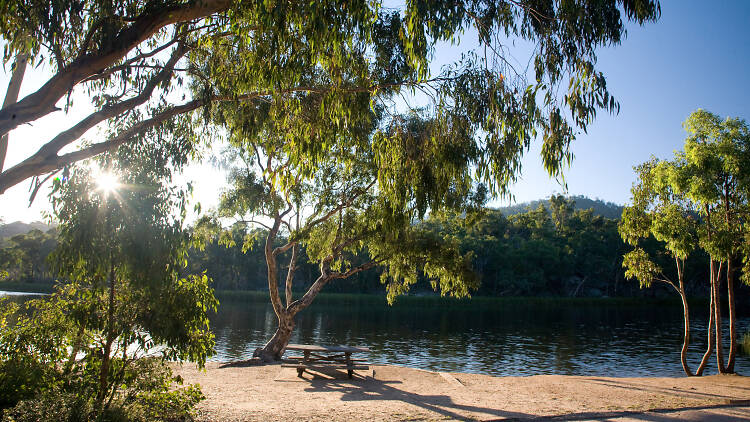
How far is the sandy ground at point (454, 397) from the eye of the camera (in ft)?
19.5

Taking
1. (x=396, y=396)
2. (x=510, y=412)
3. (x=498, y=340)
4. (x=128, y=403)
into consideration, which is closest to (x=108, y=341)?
(x=128, y=403)

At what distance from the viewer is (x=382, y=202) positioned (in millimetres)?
8086

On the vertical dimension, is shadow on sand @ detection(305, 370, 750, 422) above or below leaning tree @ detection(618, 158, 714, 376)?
below

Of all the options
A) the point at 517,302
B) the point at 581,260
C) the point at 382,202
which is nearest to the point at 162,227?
the point at 382,202

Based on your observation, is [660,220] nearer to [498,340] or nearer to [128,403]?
[128,403]

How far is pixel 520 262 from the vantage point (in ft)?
186

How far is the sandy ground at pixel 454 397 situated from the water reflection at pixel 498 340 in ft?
21.1

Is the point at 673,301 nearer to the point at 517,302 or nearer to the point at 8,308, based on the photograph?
the point at 517,302

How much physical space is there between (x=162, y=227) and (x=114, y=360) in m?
1.40

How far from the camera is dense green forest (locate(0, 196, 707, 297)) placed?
55.8m

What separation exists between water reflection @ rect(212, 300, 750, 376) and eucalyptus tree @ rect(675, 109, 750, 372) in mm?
6370

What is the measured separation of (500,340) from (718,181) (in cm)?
1401

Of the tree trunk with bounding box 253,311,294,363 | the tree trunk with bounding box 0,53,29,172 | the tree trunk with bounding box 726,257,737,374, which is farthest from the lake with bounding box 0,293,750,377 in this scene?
the tree trunk with bounding box 0,53,29,172

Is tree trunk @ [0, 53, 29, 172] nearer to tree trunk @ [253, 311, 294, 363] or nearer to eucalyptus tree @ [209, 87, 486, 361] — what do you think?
eucalyptus tree @ [209, 87, 486, 361]
